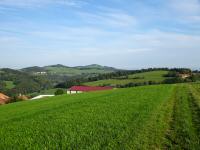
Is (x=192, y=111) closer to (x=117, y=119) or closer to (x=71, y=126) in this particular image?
(x=117, y=119)

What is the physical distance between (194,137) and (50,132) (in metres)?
7.94

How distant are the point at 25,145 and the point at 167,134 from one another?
23.5ft

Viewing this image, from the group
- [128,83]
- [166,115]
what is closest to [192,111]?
[166,115]

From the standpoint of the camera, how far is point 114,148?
14.0 metres

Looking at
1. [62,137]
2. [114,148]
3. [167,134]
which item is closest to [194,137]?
[167,134]

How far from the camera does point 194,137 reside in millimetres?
15609

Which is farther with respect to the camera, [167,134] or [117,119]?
[117,119]

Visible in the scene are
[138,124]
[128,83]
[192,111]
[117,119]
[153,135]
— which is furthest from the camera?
[128,83]

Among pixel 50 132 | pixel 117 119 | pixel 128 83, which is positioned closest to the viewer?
pixel 50 132

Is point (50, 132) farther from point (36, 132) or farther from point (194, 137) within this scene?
point (194, 137)

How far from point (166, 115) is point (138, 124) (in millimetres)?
4050

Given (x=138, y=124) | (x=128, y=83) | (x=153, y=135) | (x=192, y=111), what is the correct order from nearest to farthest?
(x=153, y=135) < (x=138, y=124) < (x=192, y=111) < (x=128, y=83)

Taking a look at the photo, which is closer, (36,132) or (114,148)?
(114,148)

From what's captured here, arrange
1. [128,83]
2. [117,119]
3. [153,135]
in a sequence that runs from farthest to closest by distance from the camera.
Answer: [128,83]
[117,119]
[153,135]
